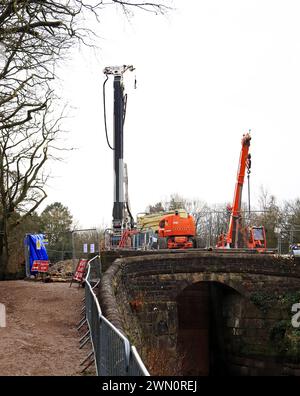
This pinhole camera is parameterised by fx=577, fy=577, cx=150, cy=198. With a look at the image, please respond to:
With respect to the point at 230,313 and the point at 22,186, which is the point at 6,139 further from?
the point at 230,313

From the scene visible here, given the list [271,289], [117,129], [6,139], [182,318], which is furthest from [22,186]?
[271,289]

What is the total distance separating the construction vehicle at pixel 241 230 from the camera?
76.4 feet

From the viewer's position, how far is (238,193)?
24.2m

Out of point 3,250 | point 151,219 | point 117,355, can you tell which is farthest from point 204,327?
point 117,355

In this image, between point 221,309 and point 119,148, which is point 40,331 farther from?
point 119,148

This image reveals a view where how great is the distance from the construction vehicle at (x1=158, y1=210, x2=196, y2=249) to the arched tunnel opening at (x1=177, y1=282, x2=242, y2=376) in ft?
8.00

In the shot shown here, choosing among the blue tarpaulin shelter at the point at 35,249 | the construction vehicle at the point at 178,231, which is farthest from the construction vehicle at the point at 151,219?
the blue tarpaulin shelter at the point at 35,249

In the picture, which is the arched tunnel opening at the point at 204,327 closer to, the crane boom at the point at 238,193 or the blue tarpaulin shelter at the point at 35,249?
the crane boom at the point at 238,193

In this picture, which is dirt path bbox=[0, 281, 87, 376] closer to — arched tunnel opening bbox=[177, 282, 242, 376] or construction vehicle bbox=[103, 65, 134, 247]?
arched tunnel opening bbox=[177, 282, 242, 376]

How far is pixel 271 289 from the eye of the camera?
64.0ft

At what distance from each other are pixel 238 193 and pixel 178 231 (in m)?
3.26

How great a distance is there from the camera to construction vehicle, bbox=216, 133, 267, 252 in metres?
23.3

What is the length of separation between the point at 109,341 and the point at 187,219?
16858 millimetres

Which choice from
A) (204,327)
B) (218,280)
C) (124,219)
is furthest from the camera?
(124,219)
